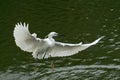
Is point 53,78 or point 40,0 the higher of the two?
point 40,0

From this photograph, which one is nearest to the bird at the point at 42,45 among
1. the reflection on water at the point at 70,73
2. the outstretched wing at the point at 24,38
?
the outstretched wing at the point at 24,38

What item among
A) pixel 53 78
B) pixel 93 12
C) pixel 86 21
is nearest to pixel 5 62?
pixel 53 78

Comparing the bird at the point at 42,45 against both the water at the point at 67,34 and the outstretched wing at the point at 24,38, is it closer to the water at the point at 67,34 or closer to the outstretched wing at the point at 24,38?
the outstretched wing at the point at 24,38

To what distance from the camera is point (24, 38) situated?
13742 mm

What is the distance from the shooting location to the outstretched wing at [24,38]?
517 inches

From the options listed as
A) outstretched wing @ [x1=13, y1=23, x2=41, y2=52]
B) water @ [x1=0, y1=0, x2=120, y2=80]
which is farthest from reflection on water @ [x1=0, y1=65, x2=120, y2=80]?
outstretched wing @ [x1=13, y1=23, x2=41, y2=52]

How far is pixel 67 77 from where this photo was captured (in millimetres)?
15445

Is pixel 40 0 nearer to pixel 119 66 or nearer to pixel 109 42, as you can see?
pixel 109 42

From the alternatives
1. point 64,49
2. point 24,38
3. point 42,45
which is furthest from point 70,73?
point 24,38

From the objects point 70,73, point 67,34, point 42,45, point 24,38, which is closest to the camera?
point 24,38

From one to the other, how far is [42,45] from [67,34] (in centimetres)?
607

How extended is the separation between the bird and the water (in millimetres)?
1161

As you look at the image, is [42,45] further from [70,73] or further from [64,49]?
[70,73]

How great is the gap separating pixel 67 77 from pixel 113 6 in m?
10.1
